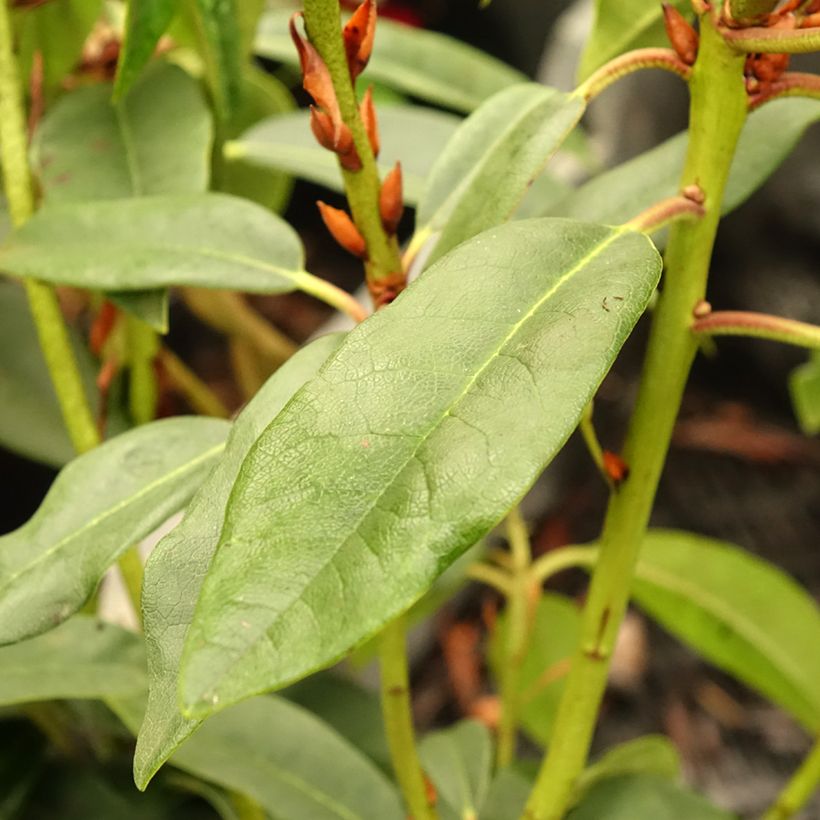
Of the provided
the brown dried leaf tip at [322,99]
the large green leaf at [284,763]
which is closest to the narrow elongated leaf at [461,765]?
the large green leaf at [284,763]

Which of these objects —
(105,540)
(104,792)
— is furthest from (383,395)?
(104,792)

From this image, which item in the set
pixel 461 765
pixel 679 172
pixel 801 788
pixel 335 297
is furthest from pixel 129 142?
pixel 801 788

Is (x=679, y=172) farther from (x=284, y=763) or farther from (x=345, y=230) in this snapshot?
(x=284, y=763)

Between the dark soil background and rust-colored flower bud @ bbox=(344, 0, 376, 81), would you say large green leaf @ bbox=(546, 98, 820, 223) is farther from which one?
the dark soil background

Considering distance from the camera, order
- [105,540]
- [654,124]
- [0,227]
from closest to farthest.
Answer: [105,540], [0,227], [654,124]

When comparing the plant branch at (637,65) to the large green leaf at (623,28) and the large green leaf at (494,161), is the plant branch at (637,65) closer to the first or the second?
the large green leaf at (494,161)

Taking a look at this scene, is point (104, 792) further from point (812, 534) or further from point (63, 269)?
point (812, 534)
